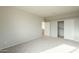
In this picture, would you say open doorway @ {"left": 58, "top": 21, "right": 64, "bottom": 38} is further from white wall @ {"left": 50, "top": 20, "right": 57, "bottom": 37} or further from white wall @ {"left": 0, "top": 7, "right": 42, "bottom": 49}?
white wall @ {"left": 0, "top": 7, "right": 42, "bottom": 49}

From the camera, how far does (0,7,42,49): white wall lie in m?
5.10

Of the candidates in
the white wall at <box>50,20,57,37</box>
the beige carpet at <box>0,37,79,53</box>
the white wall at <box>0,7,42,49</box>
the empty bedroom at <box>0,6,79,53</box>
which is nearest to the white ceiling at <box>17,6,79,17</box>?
the empty bedroom at <box>0,6,79,53</box>

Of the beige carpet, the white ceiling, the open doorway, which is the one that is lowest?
the beige carpet

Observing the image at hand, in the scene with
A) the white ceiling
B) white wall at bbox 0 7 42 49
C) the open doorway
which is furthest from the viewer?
the open doorway

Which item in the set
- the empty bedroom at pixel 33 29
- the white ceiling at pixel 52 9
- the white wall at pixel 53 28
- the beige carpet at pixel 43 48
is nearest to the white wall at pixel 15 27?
the empty bedroom at pixel 33 29

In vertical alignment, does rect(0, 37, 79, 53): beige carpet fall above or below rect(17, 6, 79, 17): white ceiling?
below

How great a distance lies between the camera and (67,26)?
27.0 feet

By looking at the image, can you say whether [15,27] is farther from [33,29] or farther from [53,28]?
[53,28]

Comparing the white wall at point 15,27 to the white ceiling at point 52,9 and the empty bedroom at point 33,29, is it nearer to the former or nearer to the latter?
the empty bedroom at point 33,29

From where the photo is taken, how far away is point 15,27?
6.09 meters

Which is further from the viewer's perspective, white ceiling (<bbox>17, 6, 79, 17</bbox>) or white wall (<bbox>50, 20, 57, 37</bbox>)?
white wall (<bbox>50, 20, 57, 37</bbox>)

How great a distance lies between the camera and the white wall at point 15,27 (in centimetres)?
510
